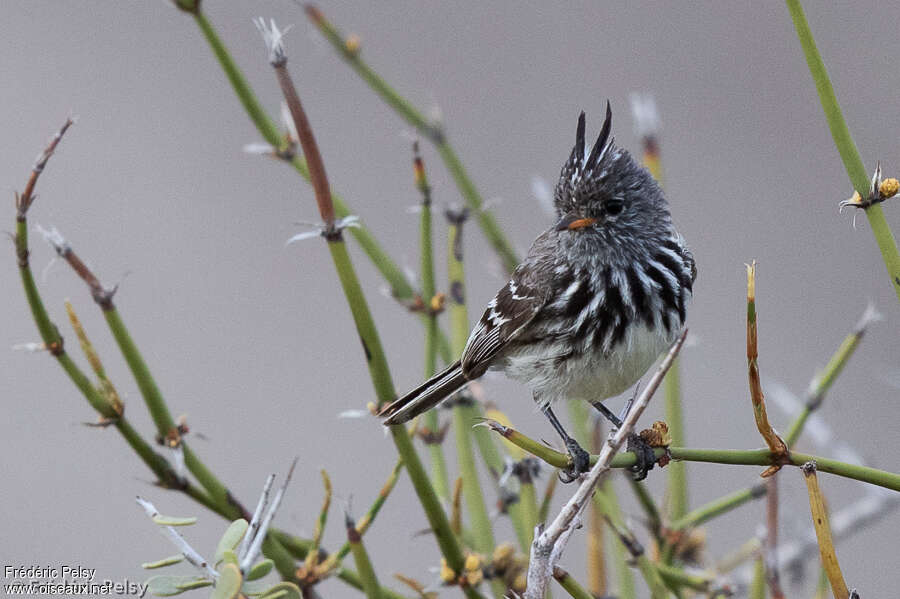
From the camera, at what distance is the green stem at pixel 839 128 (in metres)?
1.60

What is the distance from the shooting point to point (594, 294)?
266 centimetres

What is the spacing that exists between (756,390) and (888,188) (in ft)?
1.34

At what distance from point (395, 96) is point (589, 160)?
1.85 feet

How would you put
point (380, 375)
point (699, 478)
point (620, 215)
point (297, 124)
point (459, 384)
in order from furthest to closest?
point (699, 478) < point (620, 215) < point (459, 384) < point (380, 375) < point (297, 124)

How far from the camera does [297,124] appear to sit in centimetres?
167

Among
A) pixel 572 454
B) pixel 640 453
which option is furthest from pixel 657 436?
pixel 572 454

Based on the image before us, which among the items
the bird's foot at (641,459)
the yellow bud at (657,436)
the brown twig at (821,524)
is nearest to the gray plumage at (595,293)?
the bird's foot at (641,459)

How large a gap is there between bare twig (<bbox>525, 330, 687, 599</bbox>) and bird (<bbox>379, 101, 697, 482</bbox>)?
117 cm

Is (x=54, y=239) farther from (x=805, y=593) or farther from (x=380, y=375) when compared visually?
(x=805, y=593)

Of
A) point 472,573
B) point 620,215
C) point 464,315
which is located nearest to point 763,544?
point 472,573

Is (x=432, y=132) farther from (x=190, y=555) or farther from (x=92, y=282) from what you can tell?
(x=190, y=555)

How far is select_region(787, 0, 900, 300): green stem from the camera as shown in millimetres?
1602

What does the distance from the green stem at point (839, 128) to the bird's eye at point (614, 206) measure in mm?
999

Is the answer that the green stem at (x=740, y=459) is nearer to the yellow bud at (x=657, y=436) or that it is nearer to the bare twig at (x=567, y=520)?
the bare twig at (x=567, y=520)
